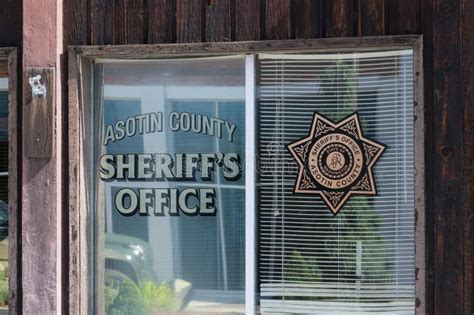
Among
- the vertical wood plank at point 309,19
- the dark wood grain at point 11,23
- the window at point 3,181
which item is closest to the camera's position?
the vertical wood plank at point 309,19

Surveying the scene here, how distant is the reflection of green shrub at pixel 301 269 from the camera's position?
16.2 feet

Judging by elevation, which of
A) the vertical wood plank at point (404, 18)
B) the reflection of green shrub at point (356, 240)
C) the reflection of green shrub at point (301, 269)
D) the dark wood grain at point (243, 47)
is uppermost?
the vertical wood plank at point (404, 18)

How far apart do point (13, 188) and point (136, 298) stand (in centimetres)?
110

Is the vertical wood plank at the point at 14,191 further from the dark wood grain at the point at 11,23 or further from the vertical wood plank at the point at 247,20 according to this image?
the vertical wood plank at the point at 247,20

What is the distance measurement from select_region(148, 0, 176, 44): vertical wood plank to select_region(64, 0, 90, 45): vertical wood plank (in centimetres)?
44

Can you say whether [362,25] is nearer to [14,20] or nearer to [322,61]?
[322,61]

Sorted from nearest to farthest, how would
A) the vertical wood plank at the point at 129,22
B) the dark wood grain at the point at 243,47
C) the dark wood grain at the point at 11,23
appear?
the dark wood grain at the point at 243,47 < the vertical wood plank at the point at 129,22 < the dark wood grain at the point at 11,23

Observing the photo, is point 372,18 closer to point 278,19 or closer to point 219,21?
point 278,19

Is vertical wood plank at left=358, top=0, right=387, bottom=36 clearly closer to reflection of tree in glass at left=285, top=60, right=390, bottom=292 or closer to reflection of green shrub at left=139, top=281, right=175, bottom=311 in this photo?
reflection of tree in glass at left=285, top=60, right=390, bottom=292

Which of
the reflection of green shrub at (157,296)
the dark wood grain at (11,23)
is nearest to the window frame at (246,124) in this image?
the reflection of green shrub at (157,296)

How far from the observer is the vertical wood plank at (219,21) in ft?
16.4

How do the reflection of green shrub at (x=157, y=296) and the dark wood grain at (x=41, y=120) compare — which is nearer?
the dark wood grain at (x=41, y=120)

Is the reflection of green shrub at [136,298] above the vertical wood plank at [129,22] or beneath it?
beneath

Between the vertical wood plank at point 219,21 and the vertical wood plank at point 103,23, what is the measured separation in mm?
659
